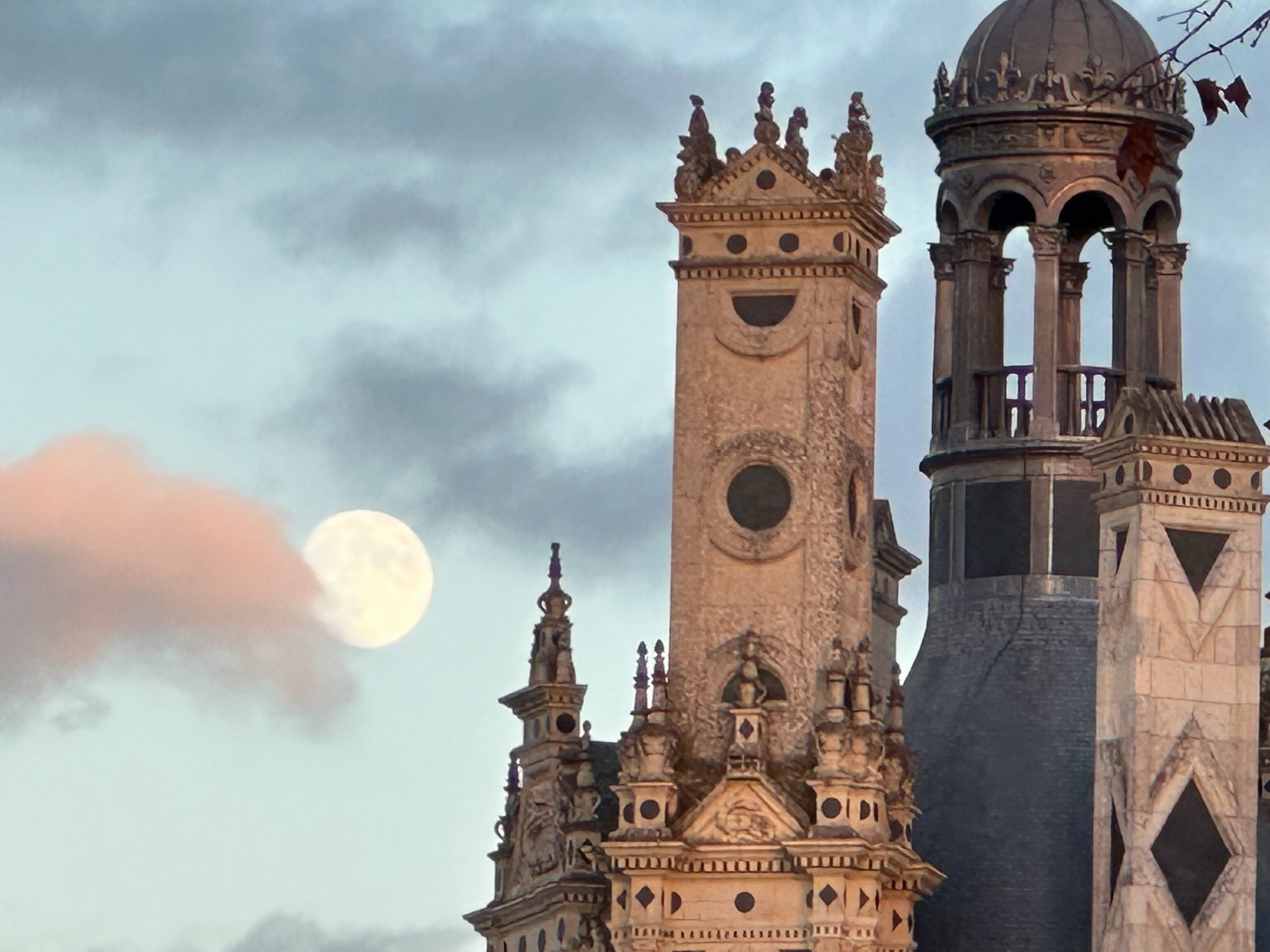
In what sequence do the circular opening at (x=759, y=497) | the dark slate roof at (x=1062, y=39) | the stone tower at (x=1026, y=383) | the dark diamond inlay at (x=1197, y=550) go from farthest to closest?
the dark slate roof at (x=1062, y=39) → the stone tower at (x=1026, y=383) → the circular opening at (x=759, y=497) → the dark diamond inlay at (x=1197, y=550)

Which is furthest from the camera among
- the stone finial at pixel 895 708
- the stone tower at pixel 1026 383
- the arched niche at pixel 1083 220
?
the arched niche at pixel 1083 220

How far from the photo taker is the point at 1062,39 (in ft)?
181

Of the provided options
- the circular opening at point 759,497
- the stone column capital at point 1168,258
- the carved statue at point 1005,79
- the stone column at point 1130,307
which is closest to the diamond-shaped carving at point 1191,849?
the circular opening at point 759,497

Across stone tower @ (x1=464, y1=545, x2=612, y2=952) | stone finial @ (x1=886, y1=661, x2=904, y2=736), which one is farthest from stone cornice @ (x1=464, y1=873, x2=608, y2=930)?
stone finial @ (x1=886, y1=661, x2=904, y2=736)

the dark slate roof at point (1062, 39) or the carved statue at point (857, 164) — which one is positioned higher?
the dark slate roof at point (1062, 39)

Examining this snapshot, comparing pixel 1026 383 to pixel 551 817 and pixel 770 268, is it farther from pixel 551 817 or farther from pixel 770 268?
pixel 551 817

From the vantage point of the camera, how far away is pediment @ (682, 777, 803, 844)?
47094 millimetres

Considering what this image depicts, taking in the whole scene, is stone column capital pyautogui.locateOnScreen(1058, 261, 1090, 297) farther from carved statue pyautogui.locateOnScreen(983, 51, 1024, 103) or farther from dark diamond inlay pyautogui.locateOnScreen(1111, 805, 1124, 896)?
dark diamond inlay pyautogui.locateOnScreen(1111, 805, 1124, 896)

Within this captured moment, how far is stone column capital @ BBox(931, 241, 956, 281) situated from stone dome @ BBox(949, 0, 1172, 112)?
2229mm

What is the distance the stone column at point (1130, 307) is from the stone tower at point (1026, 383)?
35 millimetres

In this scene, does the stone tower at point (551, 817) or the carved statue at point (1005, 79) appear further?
the carved statue at point (1005, 79)

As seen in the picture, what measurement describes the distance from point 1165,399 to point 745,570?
20.5 ft

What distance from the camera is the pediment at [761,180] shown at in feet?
164

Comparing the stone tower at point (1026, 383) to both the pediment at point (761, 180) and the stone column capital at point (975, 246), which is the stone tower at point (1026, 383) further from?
the pediment at point (761, 180)
